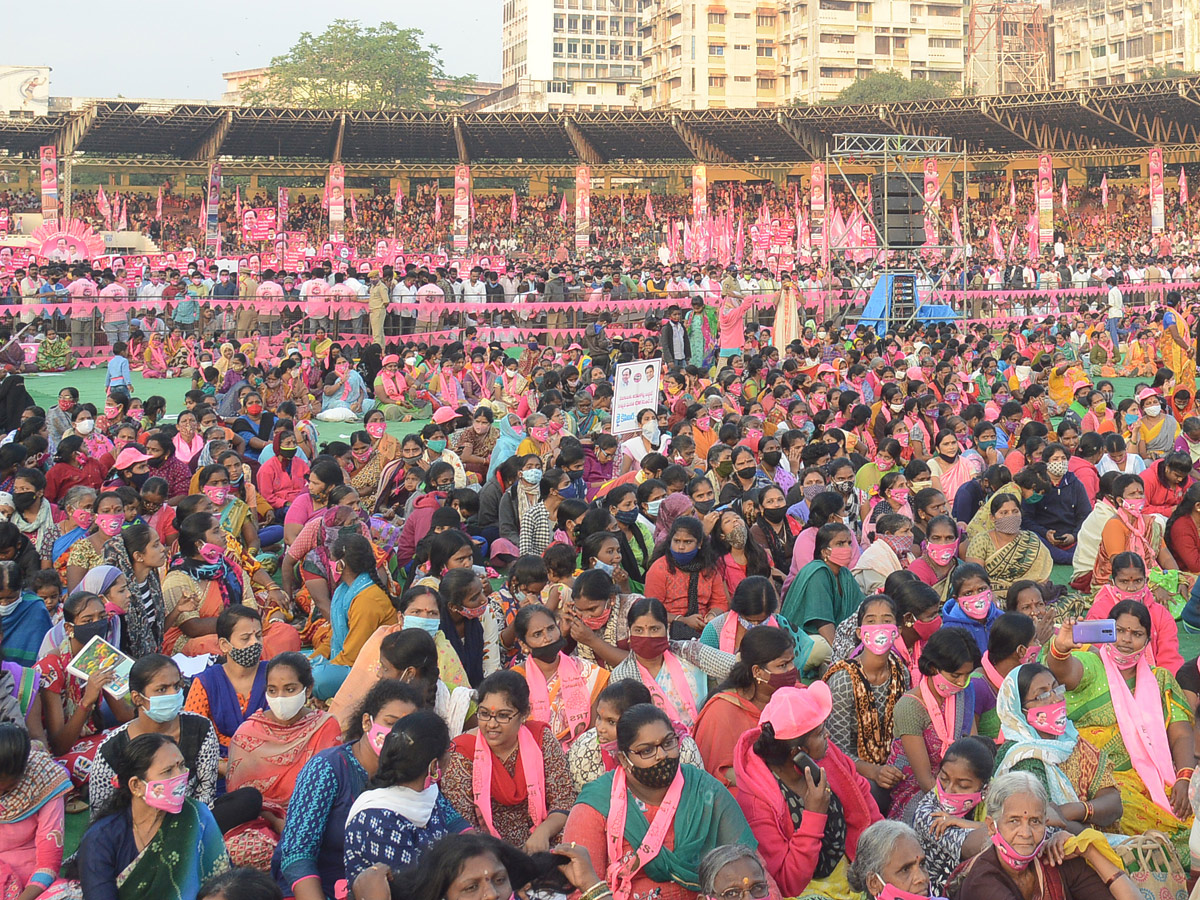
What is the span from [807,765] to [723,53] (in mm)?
64631

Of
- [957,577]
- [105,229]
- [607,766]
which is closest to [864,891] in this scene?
[607,766]

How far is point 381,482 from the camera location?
8.34m

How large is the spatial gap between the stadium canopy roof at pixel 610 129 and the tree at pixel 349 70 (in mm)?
13013

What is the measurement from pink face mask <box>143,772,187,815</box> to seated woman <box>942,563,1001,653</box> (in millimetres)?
3010

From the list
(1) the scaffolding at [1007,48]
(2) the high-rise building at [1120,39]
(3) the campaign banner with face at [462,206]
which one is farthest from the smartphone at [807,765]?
(1) the scaffolding at [1007,48]

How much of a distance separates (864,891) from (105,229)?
36.1m

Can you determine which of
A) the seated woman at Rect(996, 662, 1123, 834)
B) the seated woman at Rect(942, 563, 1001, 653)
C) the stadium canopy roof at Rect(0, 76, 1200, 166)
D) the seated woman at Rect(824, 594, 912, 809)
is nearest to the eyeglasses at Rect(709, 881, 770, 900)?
the seated woman at Rect(996, 662, 1123, 834)

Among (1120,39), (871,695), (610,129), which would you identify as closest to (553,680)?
(871,695)

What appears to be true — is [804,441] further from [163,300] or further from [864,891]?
[163,300]

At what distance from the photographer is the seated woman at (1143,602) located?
5.32 meters

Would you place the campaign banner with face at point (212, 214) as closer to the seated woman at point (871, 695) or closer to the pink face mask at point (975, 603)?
the pink face mask at point (975, 603)

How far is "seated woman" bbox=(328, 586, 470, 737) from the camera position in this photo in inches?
174

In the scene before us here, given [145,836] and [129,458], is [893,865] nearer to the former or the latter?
[145,836]

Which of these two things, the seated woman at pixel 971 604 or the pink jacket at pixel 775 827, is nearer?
the pink jacket at pixel 775 827
